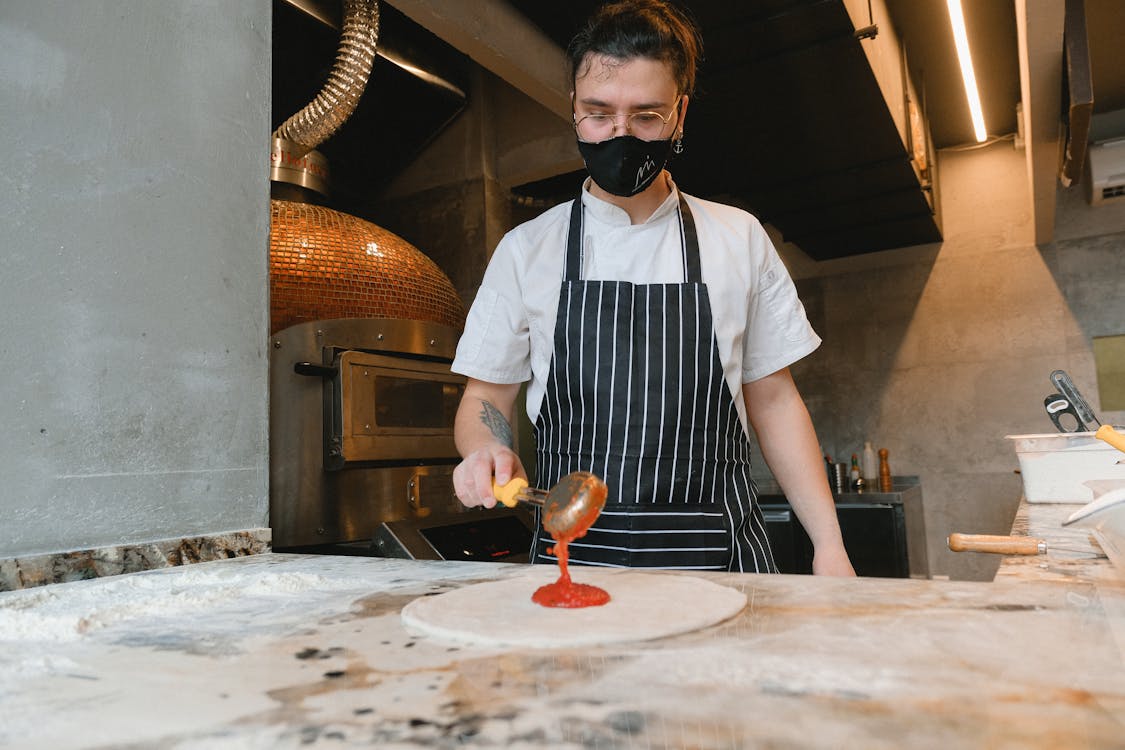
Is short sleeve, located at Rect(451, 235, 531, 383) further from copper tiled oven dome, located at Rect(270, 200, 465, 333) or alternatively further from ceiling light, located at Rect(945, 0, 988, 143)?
ceiling light, located at Rect(945, 0, 988, 143)

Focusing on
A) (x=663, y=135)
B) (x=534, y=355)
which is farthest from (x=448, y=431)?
(x=663, y=135)

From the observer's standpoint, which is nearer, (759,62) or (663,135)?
(663,135)

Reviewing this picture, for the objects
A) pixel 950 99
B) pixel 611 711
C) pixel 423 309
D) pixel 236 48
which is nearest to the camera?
pixel 611 711

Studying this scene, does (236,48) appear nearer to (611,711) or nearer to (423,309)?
(423,309)

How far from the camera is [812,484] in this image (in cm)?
137

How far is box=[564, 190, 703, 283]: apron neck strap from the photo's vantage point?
1.38 meters

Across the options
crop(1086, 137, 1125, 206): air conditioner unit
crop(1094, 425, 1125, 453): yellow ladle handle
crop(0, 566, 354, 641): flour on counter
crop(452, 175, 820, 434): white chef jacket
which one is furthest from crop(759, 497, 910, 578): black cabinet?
crop(0, 566, 354, 641): flour on counter

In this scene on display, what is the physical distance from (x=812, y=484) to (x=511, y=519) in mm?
976

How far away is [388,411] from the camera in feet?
6.24

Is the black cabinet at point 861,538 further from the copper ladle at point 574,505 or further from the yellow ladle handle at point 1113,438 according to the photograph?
the copper ladle at point 574,505

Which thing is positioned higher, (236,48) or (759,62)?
(759,62)

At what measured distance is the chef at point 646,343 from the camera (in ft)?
4.14

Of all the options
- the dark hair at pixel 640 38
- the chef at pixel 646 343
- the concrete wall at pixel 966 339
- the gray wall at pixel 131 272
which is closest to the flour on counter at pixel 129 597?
the gray wall at pixel 131 272

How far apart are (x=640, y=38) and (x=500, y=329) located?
57 cm
